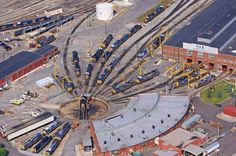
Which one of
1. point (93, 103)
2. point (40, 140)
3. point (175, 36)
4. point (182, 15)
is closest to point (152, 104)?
point (93, 103)

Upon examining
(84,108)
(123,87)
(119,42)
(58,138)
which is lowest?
(58,138)

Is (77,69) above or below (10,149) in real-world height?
above

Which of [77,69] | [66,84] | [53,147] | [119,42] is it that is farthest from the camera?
[119,42]

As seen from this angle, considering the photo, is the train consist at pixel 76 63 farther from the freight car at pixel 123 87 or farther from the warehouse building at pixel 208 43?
the warehouse building at pixel 208 43

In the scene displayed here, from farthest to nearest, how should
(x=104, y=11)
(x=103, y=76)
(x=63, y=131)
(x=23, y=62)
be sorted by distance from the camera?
1. (x=104, y=11)
2. (x=23, y=62)
3. (x=103, y=76)
4. (x=63, y=131)

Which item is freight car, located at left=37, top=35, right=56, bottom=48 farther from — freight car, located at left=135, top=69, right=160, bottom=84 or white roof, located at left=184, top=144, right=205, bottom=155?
white roof, located at left=184, top=144, right=205, bottom=155

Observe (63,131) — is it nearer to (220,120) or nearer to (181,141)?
(181,141)

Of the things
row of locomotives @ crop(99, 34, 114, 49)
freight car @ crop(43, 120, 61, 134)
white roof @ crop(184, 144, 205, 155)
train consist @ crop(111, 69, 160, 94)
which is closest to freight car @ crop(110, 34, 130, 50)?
row of locomotives @ crop(99, 34, 114, 49)

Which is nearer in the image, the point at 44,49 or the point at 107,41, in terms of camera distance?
the point at 44,49

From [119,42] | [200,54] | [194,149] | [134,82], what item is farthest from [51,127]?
[119,42]

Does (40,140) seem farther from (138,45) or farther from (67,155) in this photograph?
(138,45)
